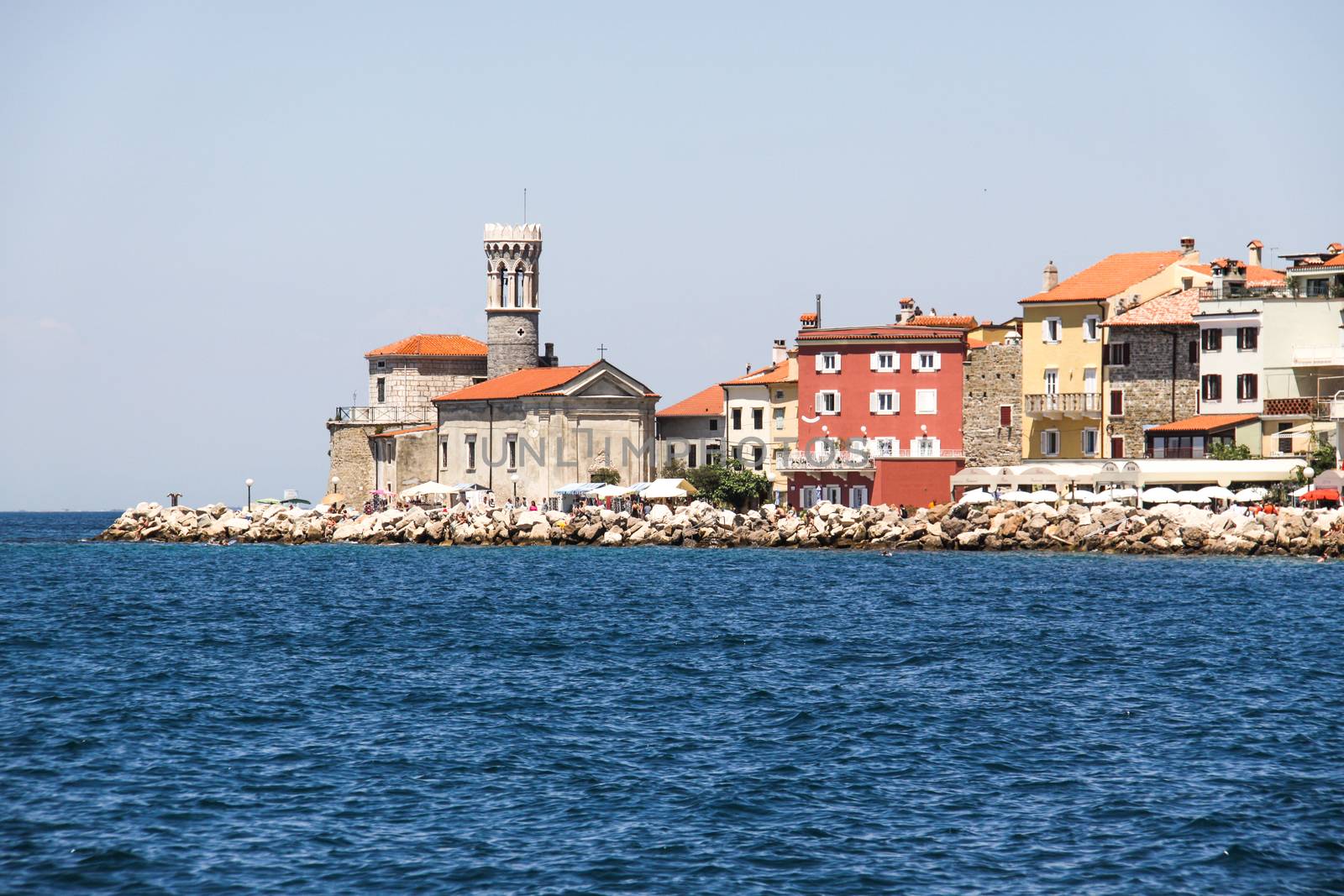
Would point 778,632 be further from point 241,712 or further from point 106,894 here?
point 106,894

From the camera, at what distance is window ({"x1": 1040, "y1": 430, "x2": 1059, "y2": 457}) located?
69062 mm

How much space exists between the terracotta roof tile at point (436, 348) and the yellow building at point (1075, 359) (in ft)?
104

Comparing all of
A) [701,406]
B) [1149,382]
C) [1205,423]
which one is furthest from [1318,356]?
[701,406]

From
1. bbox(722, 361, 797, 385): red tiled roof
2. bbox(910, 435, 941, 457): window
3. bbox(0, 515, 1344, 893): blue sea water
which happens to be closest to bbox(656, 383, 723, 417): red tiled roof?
bbox(722, 361, 797, 385): red tiled roof

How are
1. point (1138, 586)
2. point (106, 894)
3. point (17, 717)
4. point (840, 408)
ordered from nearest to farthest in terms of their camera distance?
point (106, 894) → point (17, 717) → point (1138, 586) → point (840, 408)

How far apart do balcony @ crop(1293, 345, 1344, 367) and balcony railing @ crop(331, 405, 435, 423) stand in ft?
142

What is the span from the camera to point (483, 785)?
19.2m

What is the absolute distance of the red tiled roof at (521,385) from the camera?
79000 mm

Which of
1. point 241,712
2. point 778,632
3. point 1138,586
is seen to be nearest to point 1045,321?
point 1138,586

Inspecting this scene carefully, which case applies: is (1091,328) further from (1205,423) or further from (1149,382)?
(1205,423)

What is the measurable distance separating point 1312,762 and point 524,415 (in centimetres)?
6073

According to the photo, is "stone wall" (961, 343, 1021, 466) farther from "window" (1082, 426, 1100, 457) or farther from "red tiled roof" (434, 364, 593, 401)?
"red tiled roof" (434, 364, 593, 401)

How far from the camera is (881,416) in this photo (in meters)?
70.4

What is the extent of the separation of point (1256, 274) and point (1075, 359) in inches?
312
